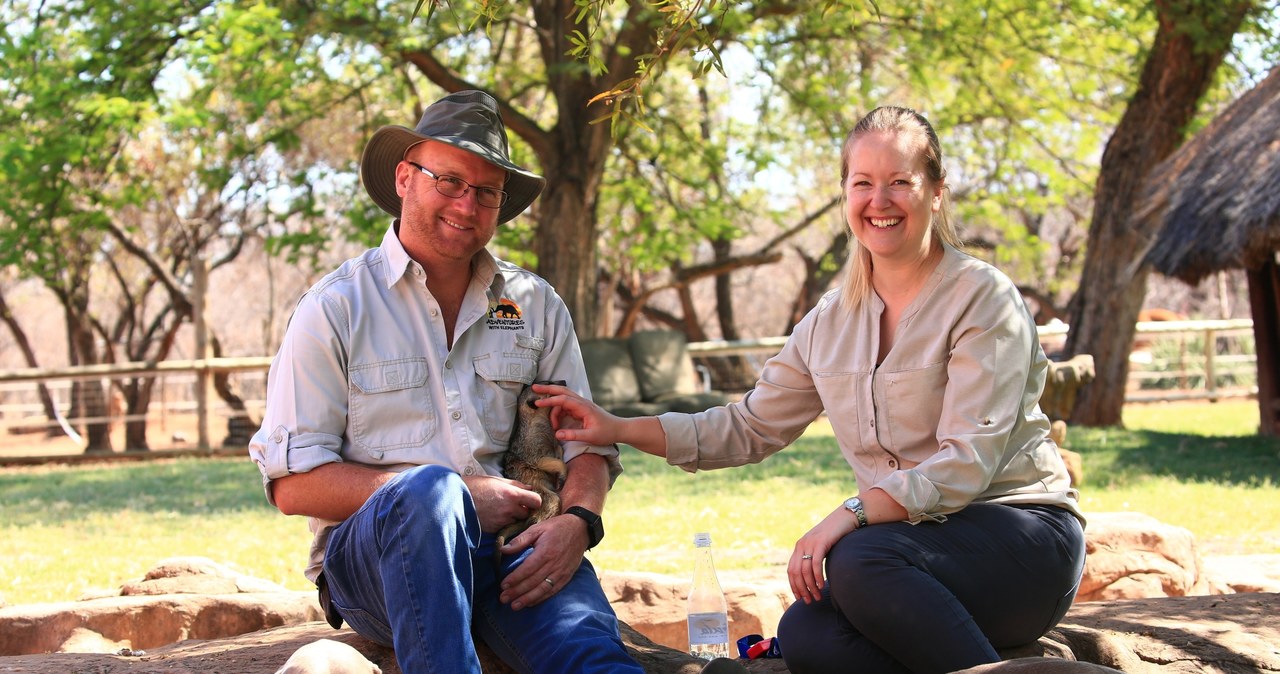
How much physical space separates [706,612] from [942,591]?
1.18 m

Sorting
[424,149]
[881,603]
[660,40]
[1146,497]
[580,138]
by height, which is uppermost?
[580,138]

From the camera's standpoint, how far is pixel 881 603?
275 centimetres

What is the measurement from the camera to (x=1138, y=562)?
195 inches

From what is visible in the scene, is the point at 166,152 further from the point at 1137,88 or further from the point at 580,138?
the point at 1137,88

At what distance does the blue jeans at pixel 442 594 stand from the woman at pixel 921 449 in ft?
1.65

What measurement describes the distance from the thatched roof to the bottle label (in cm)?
810

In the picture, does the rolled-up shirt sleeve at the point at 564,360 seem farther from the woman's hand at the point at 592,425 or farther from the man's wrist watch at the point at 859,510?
the man's wrist watch at the point at 859,510

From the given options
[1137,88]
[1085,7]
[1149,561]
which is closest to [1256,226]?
[1137,88]

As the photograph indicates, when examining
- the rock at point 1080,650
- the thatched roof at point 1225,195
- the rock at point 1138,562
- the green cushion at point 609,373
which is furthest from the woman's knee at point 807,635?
the green cushion at point 609,373

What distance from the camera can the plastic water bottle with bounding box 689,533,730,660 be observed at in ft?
12.3

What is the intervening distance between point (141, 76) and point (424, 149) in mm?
9820

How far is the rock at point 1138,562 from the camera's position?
4906mm

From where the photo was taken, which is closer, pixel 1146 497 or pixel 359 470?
pixel 359 470

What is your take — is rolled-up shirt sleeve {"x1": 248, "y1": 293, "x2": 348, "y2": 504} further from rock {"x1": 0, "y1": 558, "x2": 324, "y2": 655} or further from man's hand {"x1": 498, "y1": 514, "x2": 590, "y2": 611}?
rock {"x1": 0, "y1": 558, "x2": 324, "y2": 655}
